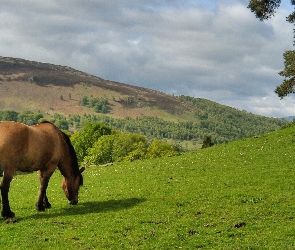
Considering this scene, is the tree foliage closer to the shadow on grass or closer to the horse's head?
the shadow on grass

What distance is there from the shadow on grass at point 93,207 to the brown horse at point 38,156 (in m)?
0.57

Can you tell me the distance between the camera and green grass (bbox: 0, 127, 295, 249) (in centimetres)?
1286

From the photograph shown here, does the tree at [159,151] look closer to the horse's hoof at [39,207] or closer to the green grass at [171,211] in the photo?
the green grass at [171,211]

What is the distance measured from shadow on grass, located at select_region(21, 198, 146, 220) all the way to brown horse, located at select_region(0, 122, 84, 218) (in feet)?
1.88

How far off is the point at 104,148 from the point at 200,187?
7595 centimetres

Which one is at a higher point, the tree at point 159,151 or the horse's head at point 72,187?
the horse's head at point 72,187

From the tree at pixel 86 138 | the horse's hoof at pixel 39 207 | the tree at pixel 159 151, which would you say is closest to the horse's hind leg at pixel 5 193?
the horse's hoof at pixel 39 207

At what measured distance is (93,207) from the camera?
18.2 meters

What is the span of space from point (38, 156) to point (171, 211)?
6.40 m

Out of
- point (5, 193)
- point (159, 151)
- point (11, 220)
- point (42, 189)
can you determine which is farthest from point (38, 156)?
point (159, 151)

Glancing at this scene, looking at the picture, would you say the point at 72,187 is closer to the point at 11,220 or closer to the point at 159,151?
the point at 11,220

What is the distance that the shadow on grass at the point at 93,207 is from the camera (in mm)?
16828

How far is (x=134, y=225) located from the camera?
14.6 metres

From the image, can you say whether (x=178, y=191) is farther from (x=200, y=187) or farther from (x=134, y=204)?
(x=134, y=204)
